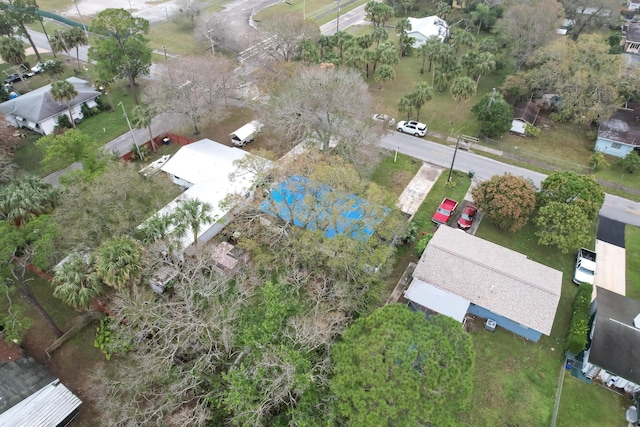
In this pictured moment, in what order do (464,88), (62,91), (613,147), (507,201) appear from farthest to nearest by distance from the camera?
1. (464,88)
2. (62,91)
3. (613,147)
4. (507,201)

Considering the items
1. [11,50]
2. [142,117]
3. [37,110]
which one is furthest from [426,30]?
[11,50]

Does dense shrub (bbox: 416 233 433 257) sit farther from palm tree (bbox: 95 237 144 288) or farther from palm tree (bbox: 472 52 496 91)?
palm tree (bbox: 472 52 496 91)

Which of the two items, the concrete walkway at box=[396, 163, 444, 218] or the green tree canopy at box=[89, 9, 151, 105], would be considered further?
the green tree canopy at box=[89, 9, 151, 105]

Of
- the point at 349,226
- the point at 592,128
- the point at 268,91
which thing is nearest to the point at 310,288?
the point at 349,226

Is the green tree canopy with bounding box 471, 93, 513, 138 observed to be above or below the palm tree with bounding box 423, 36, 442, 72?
below

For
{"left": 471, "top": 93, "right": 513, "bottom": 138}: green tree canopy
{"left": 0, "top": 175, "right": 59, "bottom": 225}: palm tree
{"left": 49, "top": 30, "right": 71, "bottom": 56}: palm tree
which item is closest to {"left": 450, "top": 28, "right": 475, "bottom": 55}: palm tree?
{"left": 471, "top": 93, "right": 513, "bottom": 138}: green tree canopy

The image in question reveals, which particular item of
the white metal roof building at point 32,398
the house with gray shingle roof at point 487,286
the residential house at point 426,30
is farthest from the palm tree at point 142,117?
the residential house at point 426,30

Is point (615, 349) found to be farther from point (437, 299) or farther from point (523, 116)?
point (523, 116)
